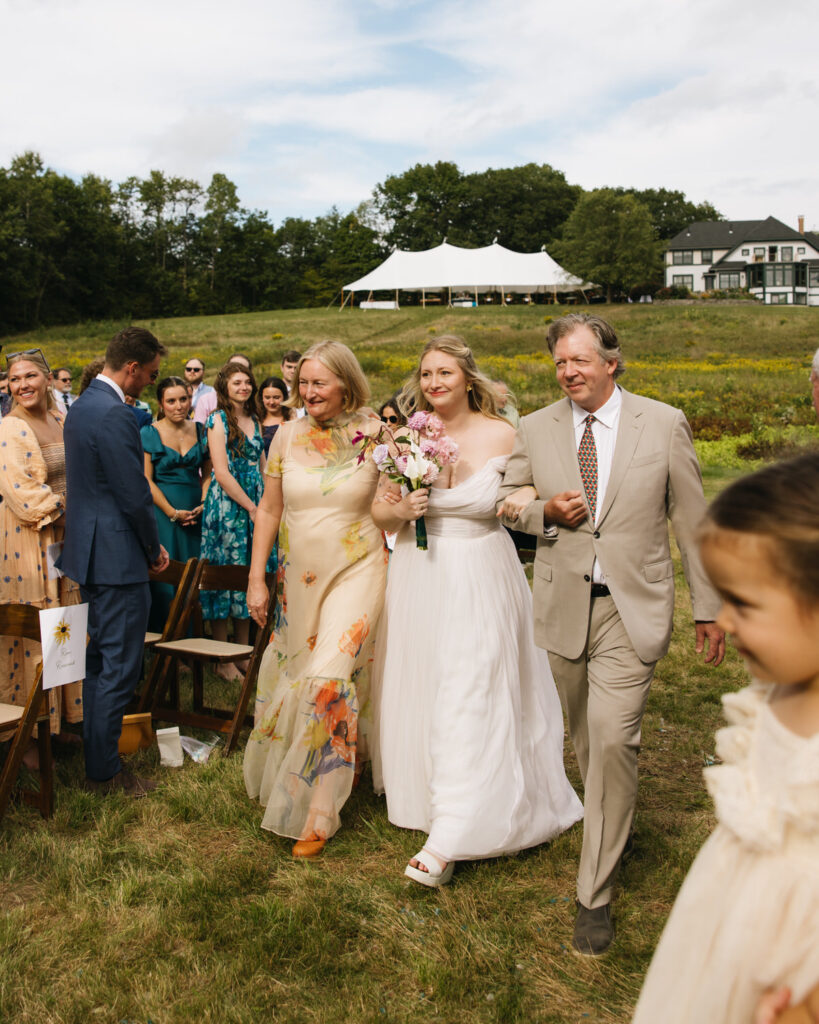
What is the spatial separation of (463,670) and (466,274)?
7020 centimetres

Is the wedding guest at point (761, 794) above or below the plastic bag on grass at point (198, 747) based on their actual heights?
above

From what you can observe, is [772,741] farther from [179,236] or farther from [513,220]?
[513,220]

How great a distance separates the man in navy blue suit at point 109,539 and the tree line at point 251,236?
227ft

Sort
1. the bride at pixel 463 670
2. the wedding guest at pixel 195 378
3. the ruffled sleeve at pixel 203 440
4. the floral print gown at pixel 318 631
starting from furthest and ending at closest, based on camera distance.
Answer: the wedding guest at pixel 195 378
the ruffled sleeve at pixel 203 440
the floral print gown at pixel 318 631
the bride at pixel 463 670

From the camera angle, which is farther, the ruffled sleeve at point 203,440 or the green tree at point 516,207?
the green tree at point 516,207

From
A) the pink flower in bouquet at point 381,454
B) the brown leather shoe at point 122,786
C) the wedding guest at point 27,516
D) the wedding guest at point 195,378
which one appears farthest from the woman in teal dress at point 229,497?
the wedding guest at point 195,378

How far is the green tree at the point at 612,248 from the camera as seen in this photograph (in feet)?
256

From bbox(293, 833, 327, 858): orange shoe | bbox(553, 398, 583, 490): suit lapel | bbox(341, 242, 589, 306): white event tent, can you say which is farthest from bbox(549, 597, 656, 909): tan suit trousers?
bbox(341, 242, 589, 306): white event tent

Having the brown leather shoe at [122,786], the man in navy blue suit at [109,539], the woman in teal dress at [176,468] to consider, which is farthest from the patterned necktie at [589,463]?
the woman in teal dress at [176,468]

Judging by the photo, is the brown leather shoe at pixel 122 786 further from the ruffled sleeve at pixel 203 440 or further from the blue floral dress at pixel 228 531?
the ruffled sleeve at pixel 203 440

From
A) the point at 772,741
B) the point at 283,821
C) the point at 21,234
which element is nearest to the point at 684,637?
the point at 283,821

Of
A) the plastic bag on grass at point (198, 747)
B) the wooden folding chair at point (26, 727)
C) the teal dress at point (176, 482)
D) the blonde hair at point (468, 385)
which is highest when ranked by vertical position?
the blonde hair at point (468, 385)

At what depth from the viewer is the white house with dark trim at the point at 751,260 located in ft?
323

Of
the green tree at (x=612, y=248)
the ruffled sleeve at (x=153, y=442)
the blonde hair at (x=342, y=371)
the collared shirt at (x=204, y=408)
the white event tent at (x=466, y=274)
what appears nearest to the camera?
the blonde hair at (x=342, y=371)
